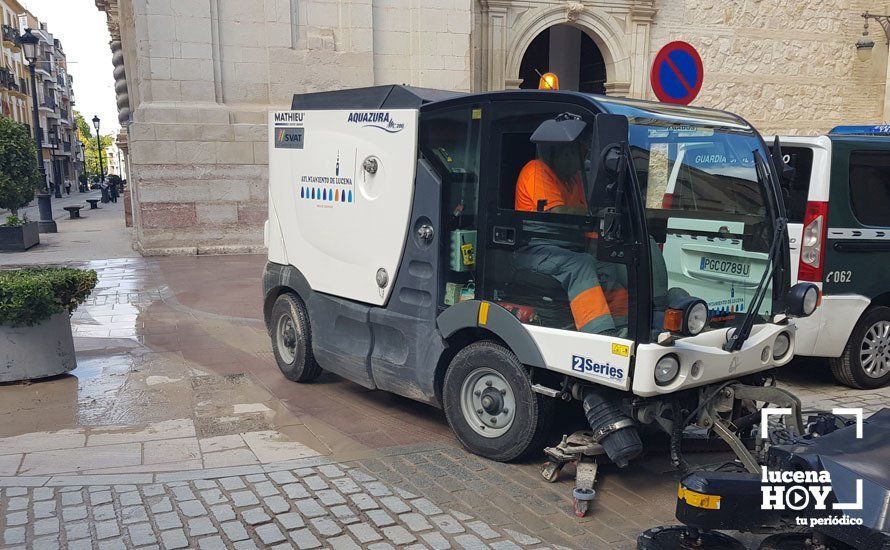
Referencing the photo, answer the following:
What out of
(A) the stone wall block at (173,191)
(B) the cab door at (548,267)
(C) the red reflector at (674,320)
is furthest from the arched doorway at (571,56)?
(C) the red reflector at (674,320)

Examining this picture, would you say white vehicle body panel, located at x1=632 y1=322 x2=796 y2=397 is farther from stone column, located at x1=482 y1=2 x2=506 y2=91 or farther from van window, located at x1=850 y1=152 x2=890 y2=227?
stone column, located at x1=482 y1=2 x2=506 y2=91

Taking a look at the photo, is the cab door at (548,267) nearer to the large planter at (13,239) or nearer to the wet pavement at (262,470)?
the wet pavement at (262,470)

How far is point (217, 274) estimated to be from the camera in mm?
12461

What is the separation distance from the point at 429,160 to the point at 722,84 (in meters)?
16.1

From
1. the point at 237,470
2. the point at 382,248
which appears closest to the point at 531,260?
the point at 382,248

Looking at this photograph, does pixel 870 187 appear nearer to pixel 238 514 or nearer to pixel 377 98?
pixel 377 98

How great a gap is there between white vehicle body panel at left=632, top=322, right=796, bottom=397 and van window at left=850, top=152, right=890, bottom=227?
2.28 metres

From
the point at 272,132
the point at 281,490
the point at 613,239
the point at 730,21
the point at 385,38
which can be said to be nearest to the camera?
the point at 613,239

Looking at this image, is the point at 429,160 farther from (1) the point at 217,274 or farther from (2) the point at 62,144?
(2) the point at 62,144

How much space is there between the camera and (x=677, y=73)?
245 inches

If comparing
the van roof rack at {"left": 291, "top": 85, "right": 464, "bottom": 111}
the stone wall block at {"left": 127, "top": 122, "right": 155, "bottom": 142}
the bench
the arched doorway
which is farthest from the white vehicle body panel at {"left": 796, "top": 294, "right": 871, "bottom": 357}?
the bench

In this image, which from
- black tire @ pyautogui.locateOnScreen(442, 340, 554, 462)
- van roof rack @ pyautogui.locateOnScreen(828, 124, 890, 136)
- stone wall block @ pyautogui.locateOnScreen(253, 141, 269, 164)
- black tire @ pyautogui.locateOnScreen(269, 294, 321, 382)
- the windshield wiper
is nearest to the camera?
the windshield wiper

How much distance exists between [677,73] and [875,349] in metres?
2.99

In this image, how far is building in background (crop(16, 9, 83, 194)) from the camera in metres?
74.8
